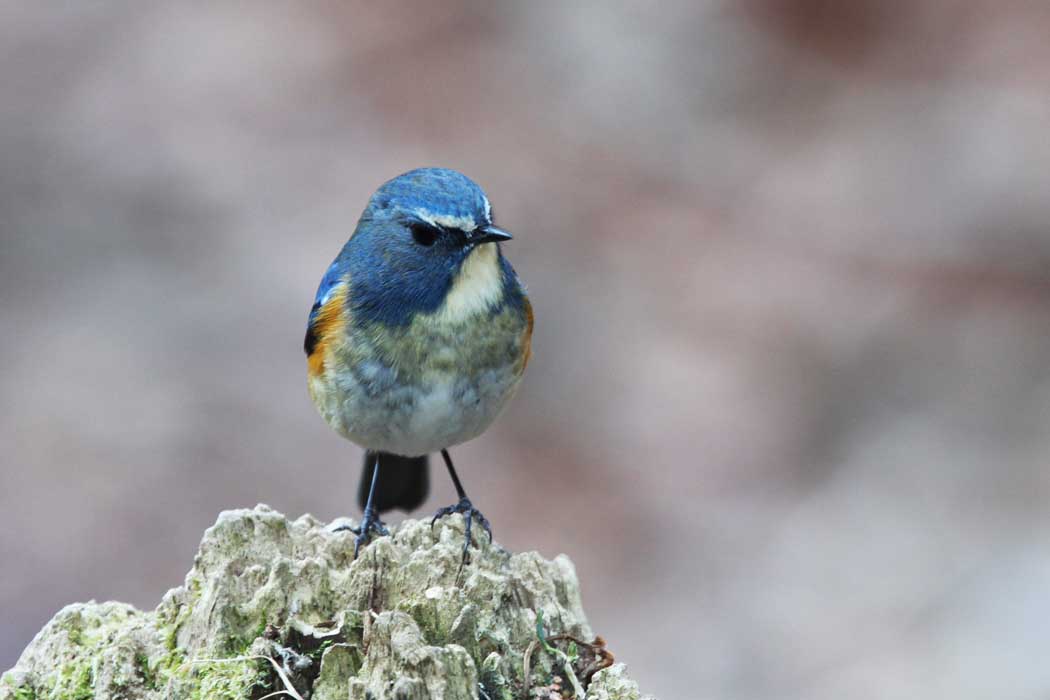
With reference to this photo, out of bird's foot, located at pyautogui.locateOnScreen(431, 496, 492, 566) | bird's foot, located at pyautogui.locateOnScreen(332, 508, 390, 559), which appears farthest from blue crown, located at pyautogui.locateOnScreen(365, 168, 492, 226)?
A: bird's foot, located at pyautogui.locateOnScreen(332, 508, 390, 559)

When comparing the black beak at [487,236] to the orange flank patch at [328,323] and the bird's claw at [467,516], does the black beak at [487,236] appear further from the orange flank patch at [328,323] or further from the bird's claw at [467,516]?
the bird's claw at [467,516]

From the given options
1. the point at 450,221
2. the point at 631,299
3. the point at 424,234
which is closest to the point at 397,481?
the point at 424,234

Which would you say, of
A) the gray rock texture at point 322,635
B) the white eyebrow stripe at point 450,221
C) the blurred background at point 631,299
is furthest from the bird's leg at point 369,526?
the blurred background at point 631,299

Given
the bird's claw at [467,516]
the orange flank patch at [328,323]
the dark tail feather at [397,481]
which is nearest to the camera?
the bird's claw at [467,516]

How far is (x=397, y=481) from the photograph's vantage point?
5.34 meters

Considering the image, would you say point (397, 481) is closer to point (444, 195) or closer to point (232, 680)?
point (444, 195)

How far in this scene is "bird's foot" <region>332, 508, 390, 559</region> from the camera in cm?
436

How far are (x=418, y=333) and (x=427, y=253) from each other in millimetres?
266

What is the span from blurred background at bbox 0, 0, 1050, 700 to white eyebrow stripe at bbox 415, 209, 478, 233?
3.74 m

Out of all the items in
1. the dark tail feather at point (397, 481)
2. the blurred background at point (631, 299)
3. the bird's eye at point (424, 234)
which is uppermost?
the blurred background at point (631, 299)

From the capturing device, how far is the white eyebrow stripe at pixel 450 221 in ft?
14.1

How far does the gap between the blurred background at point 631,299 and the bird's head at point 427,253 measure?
11.3 feet

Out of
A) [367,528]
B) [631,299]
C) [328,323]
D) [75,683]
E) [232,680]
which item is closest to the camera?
[232,680]

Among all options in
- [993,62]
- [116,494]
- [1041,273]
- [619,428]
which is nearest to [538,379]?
[619,428]
